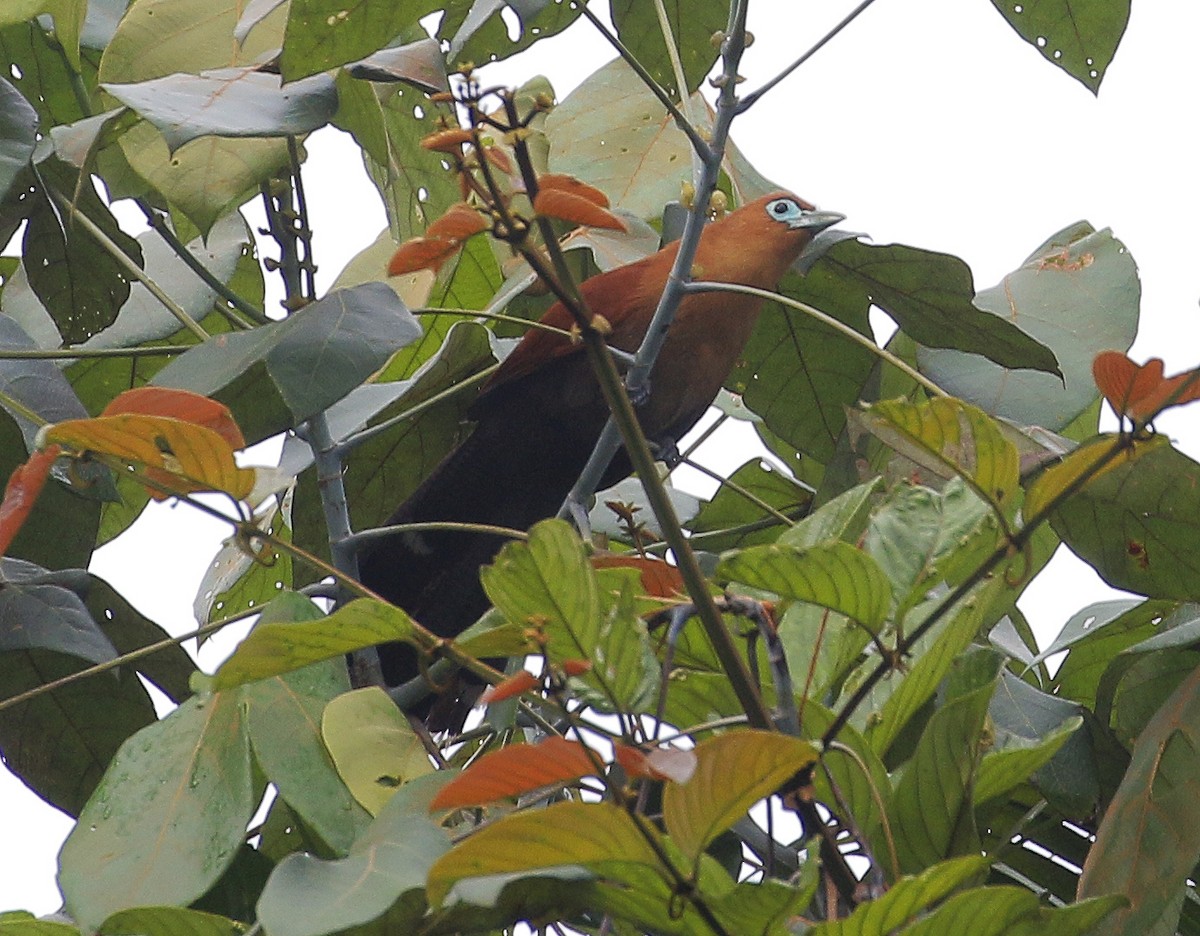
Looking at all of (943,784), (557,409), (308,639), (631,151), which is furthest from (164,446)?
(557,409)

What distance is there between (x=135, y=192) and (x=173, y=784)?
35.6 inches

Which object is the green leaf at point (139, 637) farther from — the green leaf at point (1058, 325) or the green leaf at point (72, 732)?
the green leaf at point (1058, 325)

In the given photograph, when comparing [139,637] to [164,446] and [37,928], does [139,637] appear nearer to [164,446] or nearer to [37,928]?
[37,928]

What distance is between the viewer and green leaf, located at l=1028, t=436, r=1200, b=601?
1.50 metres

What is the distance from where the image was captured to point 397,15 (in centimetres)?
146

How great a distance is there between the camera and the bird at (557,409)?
7.43 ft

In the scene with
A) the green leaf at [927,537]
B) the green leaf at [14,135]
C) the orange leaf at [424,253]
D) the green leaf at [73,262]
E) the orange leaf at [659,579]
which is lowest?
the orange leaf at [659,579]

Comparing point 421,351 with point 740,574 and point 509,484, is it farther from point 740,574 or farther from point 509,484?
point 740,574

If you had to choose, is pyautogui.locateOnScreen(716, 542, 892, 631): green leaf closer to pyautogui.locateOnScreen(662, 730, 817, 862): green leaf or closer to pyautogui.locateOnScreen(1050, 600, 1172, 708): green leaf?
pyautogui.locateOnScreen(662, 730, 817, 862): green leaf

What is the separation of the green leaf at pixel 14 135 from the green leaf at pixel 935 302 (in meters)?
0.92

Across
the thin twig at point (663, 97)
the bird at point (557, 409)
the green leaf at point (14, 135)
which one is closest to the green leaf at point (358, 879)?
the thin twig at point (663, 97)

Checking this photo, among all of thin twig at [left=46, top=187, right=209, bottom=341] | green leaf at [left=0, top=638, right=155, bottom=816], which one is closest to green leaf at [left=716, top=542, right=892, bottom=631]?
thin twig at [left=46, top=187, right=209, bottom=341]

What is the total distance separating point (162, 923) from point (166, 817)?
0.12 m

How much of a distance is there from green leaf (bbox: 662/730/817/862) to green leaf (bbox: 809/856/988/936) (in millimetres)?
121
